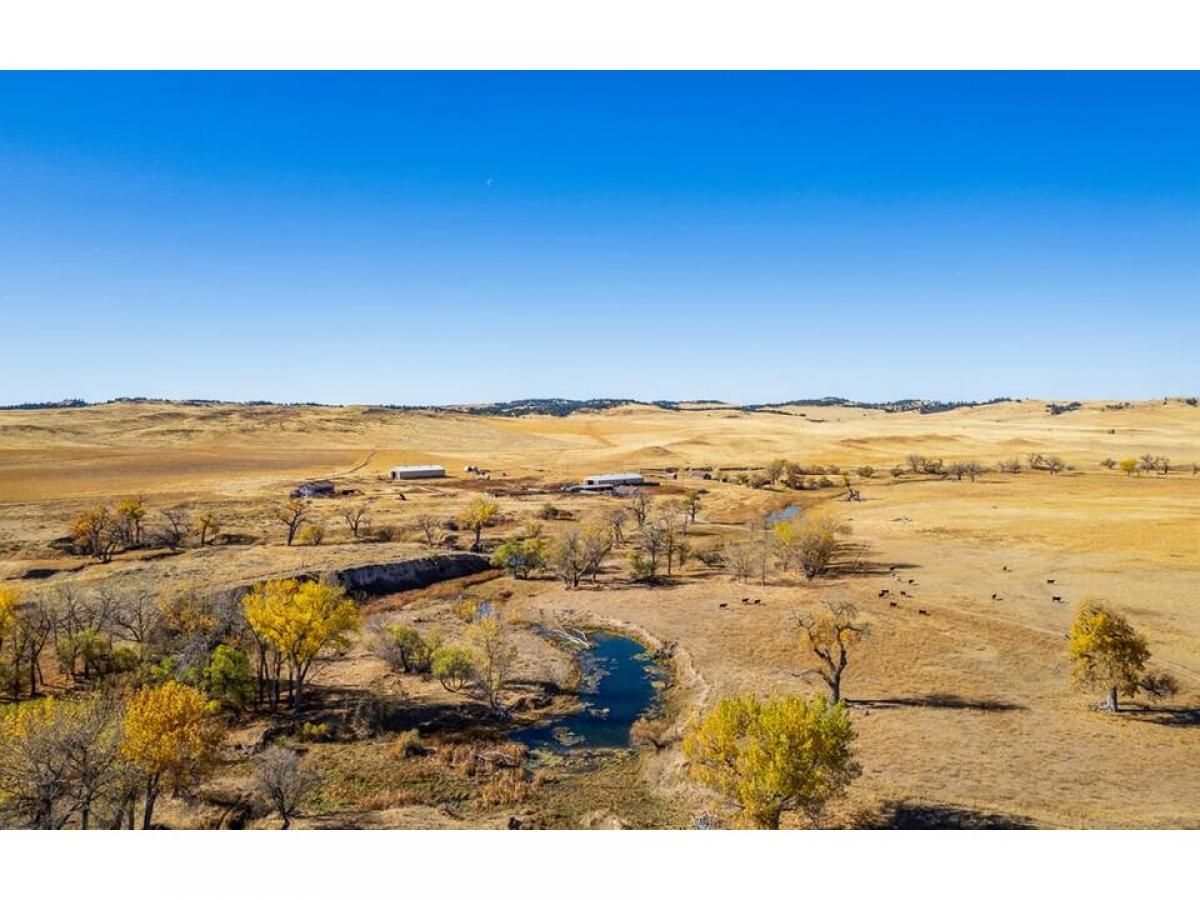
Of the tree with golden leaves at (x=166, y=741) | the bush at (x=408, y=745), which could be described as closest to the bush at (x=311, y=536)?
the bush at (x=408, y=745)

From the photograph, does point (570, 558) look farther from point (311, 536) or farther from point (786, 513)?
point (786, 513)

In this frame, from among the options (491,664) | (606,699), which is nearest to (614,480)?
(606,699)

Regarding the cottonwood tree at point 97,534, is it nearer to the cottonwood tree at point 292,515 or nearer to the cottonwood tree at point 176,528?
the cottonwood tree at point 176,528

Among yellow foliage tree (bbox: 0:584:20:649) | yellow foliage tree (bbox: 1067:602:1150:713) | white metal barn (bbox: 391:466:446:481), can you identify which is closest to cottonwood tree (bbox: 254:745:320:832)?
yellow foliage tree (bbox: 0:584:20:649)

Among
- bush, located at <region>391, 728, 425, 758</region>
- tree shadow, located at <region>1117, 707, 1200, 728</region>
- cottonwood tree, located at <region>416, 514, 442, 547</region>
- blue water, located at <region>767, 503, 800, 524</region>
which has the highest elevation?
cottonwood tree, located at <region>416, 514, 442, 547</region>

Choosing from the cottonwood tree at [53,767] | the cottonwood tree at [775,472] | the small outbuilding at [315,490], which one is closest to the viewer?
the cottonwood tree at [53,767]

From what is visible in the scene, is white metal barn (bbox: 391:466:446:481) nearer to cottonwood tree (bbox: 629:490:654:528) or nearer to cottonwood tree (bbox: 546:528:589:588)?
cottonwood tree (bbox: 629:490:654:528)

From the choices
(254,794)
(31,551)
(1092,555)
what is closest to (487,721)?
(254,794)

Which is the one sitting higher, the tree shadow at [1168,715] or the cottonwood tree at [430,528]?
the cottonwood tree at [430,528]
